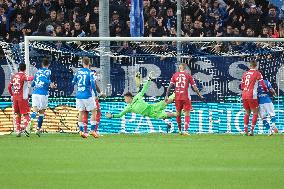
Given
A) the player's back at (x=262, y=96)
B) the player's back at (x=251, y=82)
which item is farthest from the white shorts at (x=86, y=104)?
the player's back at (x=262, y=96)

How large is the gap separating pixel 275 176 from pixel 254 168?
1.40 meters

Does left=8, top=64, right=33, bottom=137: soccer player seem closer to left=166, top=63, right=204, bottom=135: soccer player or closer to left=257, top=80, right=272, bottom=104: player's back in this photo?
left=166, top=63, right=204, bottom=135: soccer player

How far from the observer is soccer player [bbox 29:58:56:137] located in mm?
27766

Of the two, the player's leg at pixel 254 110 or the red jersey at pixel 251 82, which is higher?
the red jersey at pixel 251 82

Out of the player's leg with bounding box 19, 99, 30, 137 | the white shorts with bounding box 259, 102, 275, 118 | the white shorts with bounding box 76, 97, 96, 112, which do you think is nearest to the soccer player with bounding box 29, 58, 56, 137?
the player's leg with bounding box 19, 99, 30, 137

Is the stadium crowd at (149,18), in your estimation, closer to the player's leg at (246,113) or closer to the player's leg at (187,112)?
the player's leg at (246,113)

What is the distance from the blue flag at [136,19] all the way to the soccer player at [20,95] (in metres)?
4.72

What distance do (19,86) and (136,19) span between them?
16.6ft

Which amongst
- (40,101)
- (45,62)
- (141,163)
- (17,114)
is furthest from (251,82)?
(141,163)

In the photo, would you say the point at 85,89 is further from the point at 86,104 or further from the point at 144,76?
the point at 144,76

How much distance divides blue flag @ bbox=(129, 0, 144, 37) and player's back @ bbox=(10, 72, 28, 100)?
4.75m

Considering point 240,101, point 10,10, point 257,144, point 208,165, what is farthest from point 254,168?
point 10,10

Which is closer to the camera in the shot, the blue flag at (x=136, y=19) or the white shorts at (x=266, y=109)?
the white shorts at (x=266, y=109)

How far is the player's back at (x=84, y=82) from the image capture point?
26297mm
